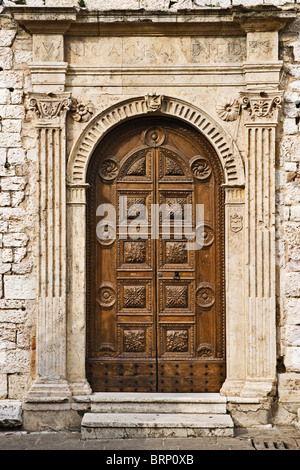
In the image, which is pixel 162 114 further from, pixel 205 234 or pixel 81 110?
pixel 205 234

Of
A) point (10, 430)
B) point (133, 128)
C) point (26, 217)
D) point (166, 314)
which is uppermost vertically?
point (133, 128)

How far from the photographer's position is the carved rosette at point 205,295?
6.25 m

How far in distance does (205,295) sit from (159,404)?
1238 millimetres

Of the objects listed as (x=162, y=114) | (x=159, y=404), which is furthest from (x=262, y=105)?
(x=159, y=404)

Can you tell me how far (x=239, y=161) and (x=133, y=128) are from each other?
121cm

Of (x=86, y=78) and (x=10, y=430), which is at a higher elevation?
(x=86, y=78)

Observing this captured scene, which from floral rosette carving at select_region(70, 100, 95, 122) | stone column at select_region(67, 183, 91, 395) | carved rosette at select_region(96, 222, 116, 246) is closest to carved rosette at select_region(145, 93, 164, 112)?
floral rosette carving at select_region(70, 100, 95, 122)

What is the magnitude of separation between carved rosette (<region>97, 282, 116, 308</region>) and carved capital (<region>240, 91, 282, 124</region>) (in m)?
2.34

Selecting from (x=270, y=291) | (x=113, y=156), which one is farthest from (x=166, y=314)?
(x=113, y=156)

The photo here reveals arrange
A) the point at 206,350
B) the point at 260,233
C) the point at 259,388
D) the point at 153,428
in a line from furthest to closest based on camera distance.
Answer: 1. the point at 206,350
2. the point at 260,233
3. the point at 259,388
4. the point at 153,428

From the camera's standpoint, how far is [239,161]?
6105 mm

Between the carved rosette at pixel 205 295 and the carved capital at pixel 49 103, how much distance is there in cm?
237

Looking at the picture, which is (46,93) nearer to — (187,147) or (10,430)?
(187,147)

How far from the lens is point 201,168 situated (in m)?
6.29
